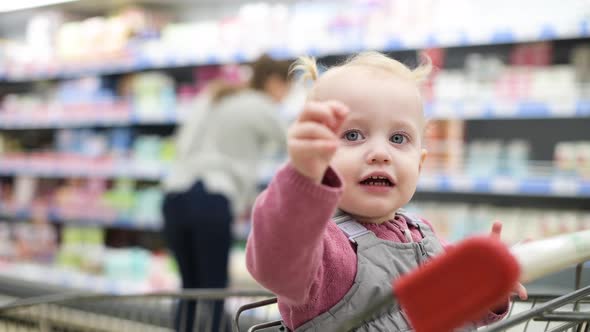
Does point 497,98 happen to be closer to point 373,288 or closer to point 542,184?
point 542,184

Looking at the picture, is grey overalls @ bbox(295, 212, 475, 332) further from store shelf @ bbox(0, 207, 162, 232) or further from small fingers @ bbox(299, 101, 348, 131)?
store shelf @ bbox(0, 207, 162, 232)

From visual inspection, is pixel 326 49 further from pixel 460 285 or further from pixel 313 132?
pixel 460 285

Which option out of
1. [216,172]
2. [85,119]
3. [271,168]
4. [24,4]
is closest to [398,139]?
[216,172]

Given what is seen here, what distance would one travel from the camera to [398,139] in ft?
2.93

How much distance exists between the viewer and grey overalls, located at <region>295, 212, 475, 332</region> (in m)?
0.81

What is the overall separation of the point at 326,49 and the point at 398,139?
239 centimetres

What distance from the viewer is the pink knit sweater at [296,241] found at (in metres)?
0.64

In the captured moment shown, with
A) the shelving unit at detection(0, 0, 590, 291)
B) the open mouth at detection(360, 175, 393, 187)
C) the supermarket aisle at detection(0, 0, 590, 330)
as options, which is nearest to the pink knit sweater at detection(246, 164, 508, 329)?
the open mouth at detection(360, 175, 393, 187)

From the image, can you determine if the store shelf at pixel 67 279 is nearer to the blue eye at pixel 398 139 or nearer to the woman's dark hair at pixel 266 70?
the woman's dark hair at pixel 266 70

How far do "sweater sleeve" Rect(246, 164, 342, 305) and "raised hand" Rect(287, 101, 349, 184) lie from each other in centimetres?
2

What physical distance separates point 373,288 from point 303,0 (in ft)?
11.2

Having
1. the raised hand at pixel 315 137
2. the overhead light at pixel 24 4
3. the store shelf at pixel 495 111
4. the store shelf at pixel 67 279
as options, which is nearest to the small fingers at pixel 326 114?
the raised hand at pixel 315 137

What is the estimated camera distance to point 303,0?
13.2 ft

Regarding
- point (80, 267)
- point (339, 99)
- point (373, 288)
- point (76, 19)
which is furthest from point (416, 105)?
point (76, 19)
